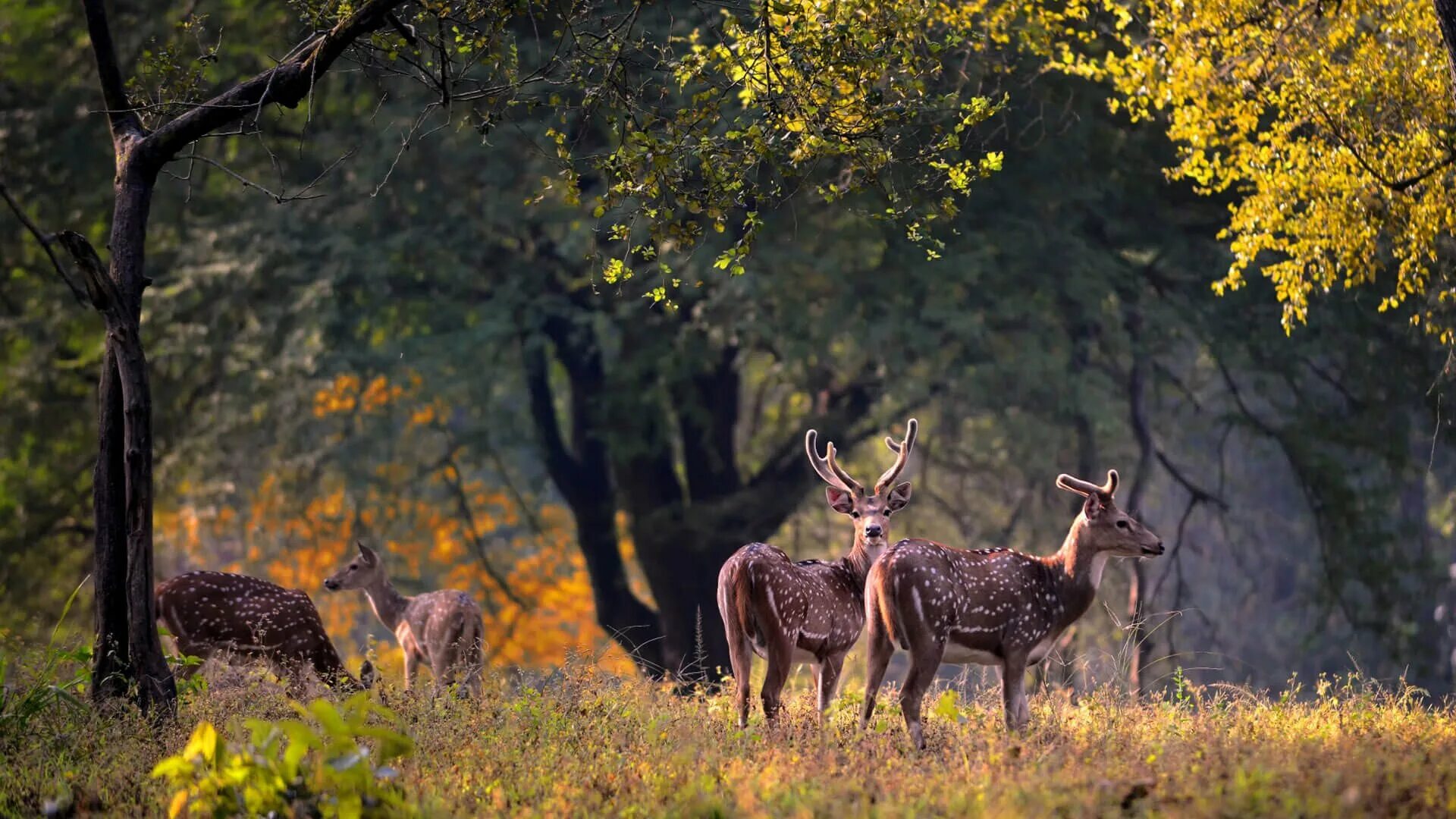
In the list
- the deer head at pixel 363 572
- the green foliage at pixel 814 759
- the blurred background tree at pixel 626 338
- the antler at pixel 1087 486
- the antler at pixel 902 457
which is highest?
the blurred background tree at pixel 626 338

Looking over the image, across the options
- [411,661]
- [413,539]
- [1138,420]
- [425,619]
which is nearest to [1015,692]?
[425,619]

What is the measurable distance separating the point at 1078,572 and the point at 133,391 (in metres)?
6.24

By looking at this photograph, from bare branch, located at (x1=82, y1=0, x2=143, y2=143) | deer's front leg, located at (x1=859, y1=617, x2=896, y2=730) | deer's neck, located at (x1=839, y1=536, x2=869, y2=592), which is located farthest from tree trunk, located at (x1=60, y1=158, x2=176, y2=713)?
deer's neck, located at (x1=839, y1=536, x2=869, y2=592)

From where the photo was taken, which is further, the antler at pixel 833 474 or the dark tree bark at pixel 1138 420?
the dark tree bark at pixel 1138 420

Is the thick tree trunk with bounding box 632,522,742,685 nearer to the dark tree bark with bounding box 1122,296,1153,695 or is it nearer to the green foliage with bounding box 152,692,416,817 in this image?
the dark tree bark with bounding box 1122,296,1153,695

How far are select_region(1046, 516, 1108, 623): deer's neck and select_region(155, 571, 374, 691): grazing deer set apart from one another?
5.80 m

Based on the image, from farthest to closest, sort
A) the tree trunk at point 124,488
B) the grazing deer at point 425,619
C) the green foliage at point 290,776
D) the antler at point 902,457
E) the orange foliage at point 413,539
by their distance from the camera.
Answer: the orange foliage at point 413,539 < the grazing deer at point 425,619 < the antler at point 902,457 < the tree trunk at point 124,488 < the green foliage at point 290,776

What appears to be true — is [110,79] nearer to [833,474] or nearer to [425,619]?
[425,619]

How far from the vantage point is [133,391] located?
10250 millimetres

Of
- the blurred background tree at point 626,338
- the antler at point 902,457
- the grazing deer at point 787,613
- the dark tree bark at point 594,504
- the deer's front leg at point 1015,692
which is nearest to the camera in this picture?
the deer's front leg at point 1015,692

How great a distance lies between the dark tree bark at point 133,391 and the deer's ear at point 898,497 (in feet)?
16.0

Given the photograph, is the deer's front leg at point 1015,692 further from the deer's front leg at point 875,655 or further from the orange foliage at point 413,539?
the orange foliage at point 413,539

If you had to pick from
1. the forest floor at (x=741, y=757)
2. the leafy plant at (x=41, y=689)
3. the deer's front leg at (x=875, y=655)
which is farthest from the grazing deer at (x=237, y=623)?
the deer's front leg at (x=875, y=655)

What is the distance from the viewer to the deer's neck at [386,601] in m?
15.7
